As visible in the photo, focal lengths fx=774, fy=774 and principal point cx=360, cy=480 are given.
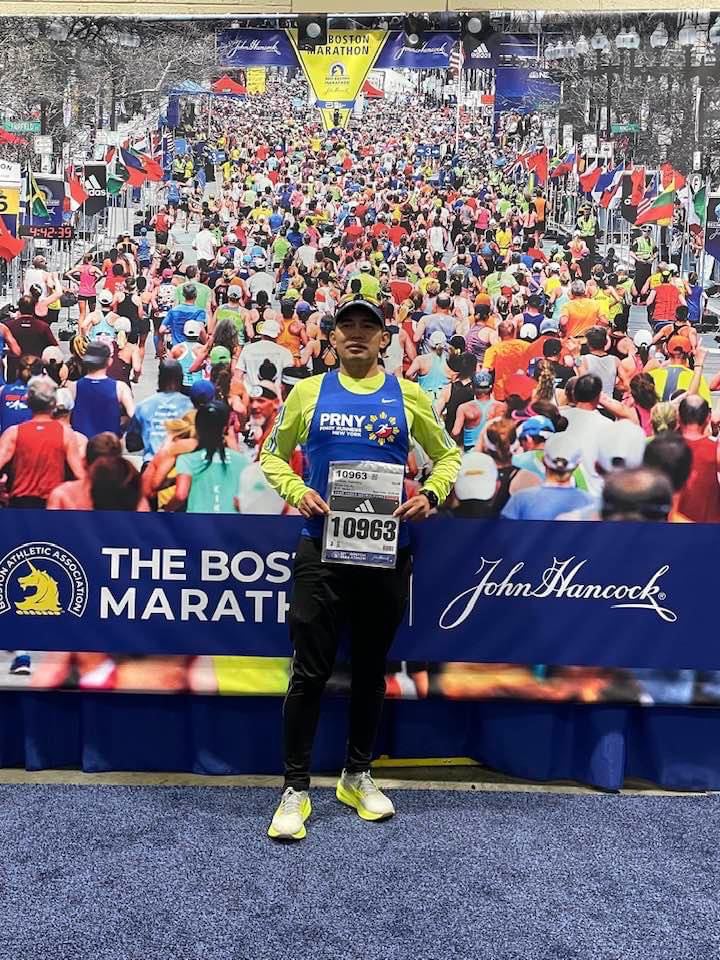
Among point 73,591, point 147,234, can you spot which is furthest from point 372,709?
point 147,234

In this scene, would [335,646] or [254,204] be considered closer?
[335,646]

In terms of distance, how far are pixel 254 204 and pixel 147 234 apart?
0.34m

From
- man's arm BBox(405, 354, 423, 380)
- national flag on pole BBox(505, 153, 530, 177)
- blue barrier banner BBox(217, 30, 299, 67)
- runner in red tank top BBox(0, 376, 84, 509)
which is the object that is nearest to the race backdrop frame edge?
blue barrier banner BBox(217, 30, 299, 67)

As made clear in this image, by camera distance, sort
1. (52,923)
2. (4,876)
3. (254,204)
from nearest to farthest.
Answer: (52,923) → (4,876) → (254,204)

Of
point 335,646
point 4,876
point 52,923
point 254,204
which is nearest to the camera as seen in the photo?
point 52,923

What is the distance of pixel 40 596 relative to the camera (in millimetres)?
2408

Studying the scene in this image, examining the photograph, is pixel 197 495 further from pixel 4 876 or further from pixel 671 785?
pixel 671 785

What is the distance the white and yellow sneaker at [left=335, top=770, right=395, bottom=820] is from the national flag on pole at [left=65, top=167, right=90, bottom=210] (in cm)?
190

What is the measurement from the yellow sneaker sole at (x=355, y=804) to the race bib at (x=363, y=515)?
73 cm

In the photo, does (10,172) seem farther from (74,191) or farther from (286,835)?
(286,835)

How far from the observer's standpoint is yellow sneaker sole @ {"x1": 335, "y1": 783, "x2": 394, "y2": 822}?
2.20 m

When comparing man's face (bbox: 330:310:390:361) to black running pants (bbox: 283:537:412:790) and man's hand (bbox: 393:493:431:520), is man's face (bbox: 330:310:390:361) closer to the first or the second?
man's hand (bbox: 393:493:431:520)

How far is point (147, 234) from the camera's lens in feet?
7.73

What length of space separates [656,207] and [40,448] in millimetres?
2012
